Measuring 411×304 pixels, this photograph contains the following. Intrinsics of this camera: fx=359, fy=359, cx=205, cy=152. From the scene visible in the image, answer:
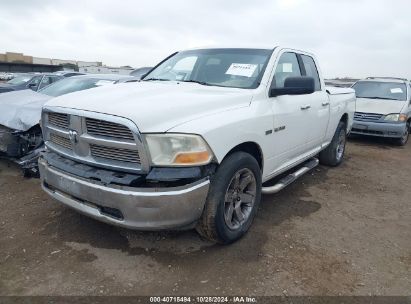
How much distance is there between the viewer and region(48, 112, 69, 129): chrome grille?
10.3 ft

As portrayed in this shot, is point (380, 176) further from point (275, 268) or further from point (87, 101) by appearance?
point (87, 101)

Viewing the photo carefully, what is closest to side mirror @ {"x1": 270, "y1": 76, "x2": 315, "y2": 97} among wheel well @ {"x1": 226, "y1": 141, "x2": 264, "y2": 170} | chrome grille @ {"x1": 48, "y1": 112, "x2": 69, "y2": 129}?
wheel well @ {"x1": 226, "y1": 141, "x2": 264, "y2": 170}

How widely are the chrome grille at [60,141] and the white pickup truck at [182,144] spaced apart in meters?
0.02

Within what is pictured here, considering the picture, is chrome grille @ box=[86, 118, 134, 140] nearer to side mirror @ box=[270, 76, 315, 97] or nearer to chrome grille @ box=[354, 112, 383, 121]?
side mirror @ box=[270, 76, 315, 97]

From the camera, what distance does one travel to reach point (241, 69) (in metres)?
3.87

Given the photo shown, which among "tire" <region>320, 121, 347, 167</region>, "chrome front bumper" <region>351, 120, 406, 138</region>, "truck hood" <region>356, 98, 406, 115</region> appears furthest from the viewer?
"truck hood" <region>356, 98, 406, 115</region>

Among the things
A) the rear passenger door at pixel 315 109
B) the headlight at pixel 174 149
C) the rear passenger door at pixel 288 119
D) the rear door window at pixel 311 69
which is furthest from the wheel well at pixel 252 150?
the rear door window at pixel 311 69

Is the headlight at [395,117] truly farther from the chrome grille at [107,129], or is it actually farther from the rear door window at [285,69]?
the chrome grille at [107,129]

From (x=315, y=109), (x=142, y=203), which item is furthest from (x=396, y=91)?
(x=142, y=203)

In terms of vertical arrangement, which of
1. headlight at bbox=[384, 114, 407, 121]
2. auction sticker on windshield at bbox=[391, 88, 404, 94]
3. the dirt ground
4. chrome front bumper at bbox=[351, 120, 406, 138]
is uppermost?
auction sticker on windshield at bbox=[391, 88, 404, 94]

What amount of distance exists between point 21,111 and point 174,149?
11.2 feet

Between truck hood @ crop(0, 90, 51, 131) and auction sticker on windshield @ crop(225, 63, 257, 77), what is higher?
auction sticker on windshield @ crop(225, 63, 257, 77)

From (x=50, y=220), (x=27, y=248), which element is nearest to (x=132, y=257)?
(x=27, y=248)

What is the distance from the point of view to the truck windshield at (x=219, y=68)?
12.4 ft
